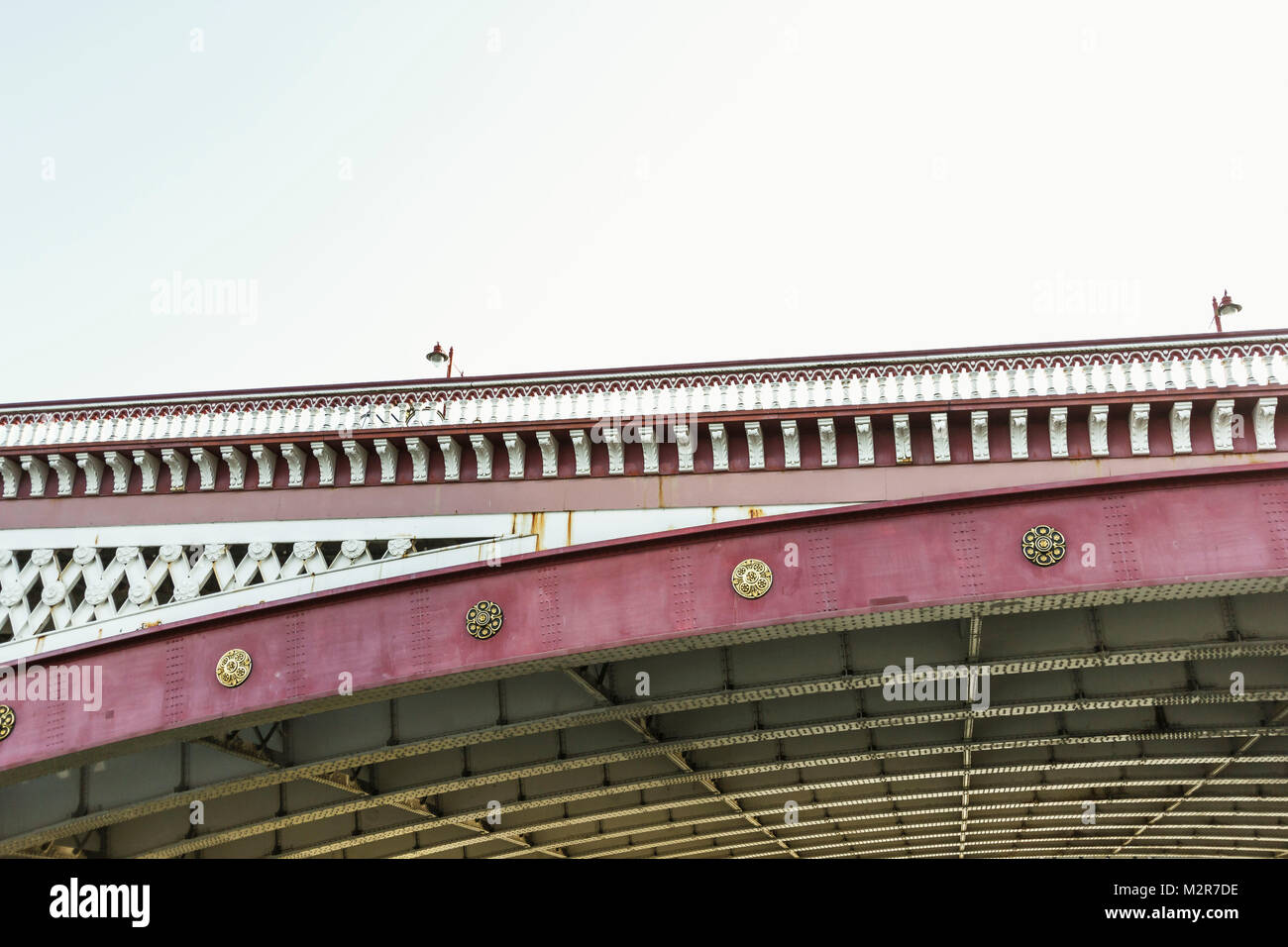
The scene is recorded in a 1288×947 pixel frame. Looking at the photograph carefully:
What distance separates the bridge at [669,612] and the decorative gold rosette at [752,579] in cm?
4

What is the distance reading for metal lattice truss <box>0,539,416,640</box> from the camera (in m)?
27.8

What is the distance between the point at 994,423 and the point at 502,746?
12635mm

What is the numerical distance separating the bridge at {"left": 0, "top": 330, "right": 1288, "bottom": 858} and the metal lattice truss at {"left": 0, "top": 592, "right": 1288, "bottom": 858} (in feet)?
0.23

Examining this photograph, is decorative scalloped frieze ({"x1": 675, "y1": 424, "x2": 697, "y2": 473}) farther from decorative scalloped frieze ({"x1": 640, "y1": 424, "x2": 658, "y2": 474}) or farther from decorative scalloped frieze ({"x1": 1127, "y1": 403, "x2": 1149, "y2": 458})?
decorative scalloped frieze ({"x1": 1127, "y1": 403, "x2": 1149, "y2": 458})

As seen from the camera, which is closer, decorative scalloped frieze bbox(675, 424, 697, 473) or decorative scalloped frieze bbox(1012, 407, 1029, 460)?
decorative scalloped frieze bbox(1012, 407, 1029, 460)

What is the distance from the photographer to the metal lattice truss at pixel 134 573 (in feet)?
91.0

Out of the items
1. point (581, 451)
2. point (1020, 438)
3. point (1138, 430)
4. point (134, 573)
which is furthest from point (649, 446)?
point (134, 573)

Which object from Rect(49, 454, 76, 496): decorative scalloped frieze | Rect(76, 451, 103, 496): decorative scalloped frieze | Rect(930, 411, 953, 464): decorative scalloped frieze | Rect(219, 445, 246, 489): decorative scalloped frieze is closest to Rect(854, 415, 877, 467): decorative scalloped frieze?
Rect(930, 411, 953, 464): decorative scalloped frieze

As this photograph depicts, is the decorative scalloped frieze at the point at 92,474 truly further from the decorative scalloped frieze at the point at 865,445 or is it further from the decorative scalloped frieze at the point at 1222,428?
the decorative scalloped frieze at the point at 1222,428

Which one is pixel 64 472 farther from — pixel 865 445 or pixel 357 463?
pixel 865 445

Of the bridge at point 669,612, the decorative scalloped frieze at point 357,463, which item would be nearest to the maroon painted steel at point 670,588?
the bridge at point 669,612

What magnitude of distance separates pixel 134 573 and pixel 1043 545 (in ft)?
76.4
